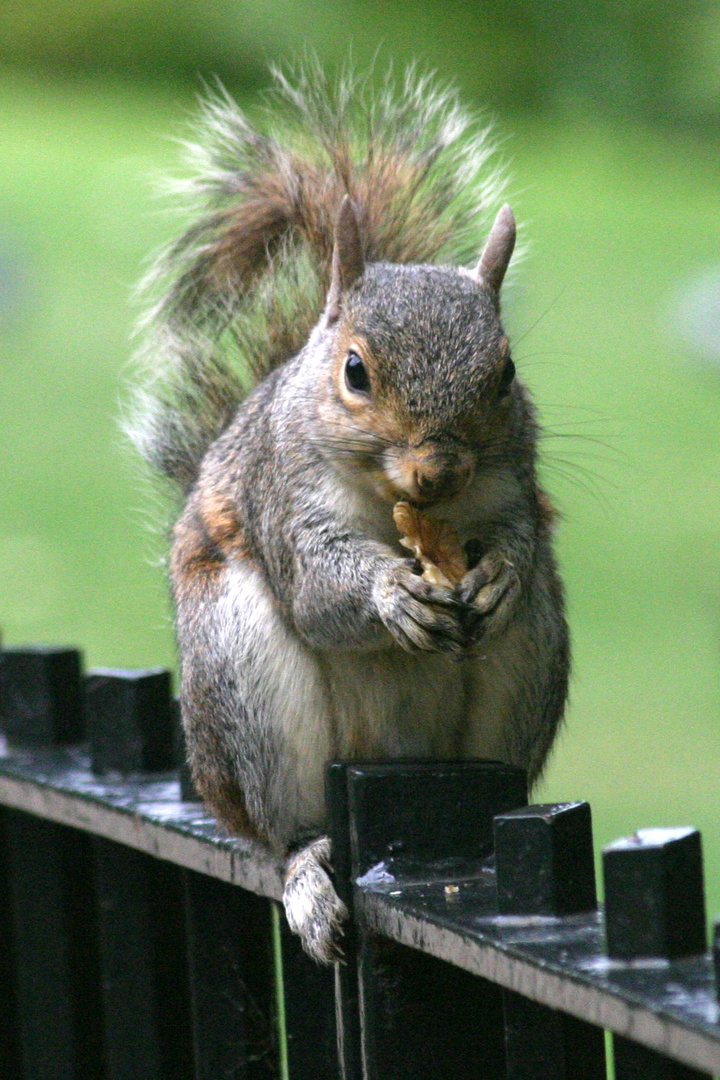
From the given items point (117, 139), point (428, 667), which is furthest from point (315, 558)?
point (117, 139)

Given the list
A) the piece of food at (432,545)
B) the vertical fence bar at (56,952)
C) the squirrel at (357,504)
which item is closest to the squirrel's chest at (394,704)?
the squirrel at (357,504)

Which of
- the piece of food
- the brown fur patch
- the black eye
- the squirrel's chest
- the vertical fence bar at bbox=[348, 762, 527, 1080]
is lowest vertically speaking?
the vertical fence bar at bbox=[348, 762, 527, 1080]

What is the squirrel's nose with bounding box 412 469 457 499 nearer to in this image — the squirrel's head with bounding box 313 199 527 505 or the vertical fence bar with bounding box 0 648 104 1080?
the squirrel's head with bounding box 313 199 527 505

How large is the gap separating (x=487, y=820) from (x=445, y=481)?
361 mm

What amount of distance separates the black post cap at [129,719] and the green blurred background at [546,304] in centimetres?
51

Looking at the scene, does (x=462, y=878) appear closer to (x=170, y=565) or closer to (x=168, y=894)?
(x=168, y=894)

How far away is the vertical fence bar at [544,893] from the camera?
39.7 inches

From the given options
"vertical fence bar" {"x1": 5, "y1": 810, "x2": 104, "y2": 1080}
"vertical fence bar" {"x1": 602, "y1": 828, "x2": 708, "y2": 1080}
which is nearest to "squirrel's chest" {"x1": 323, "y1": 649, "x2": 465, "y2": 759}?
"vertical fence bar" {"x1": 5, "y1": 810, "x2": 104, "y2": 1080}

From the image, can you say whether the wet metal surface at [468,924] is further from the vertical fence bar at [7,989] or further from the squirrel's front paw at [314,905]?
the vertical fence bar at [7,989]

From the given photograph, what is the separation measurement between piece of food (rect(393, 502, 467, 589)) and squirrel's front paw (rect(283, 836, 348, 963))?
29cm

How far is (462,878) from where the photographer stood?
3.83 ft

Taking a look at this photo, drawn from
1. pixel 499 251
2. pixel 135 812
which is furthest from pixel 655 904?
pixel 499 251

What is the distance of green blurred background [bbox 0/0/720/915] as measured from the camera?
140cm

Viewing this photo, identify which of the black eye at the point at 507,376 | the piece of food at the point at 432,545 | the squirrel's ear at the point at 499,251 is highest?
the squirrel's ear at the point at 499,251
